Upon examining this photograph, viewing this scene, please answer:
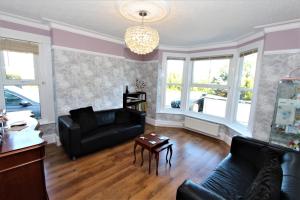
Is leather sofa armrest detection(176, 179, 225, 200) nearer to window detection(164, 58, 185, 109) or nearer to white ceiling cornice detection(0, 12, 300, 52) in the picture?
white ceiling cornice detection(0, 12, 300, 52)

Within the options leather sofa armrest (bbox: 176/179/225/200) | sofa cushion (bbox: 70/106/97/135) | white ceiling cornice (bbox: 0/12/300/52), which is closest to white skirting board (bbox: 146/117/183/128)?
sofa cushion (bbox: 70/106/97/135)

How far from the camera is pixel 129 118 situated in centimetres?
381

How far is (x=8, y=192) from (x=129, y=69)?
12.8 feet

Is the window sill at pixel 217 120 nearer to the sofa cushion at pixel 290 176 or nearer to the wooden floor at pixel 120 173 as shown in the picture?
the wooden floor at pixel 120 173

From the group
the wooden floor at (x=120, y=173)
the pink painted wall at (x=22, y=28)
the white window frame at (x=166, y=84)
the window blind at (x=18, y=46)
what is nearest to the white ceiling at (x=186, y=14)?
the pink painted wall at (x=22, y=28)

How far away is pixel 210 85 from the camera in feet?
13.5

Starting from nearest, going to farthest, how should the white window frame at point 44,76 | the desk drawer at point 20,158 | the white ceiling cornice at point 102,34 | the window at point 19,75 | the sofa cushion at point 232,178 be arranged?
the desk drawer at point 20,158
the sofa cushion at point 232,178
the white ceiling cornice at point 102,34
the window at point 19,75
the white window frame at point 44,76

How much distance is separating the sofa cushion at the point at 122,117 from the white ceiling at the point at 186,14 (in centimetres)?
194

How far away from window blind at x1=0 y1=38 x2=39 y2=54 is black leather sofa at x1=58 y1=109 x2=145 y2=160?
1438 mm

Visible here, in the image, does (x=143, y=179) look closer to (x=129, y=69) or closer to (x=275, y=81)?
(x=275, y=81)

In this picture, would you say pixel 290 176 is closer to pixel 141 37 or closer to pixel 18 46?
pixel 141 37

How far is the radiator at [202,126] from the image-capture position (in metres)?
3.79

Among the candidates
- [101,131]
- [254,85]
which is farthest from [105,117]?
[254,85]

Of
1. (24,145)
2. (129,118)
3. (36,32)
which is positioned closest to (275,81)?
(129,118)
